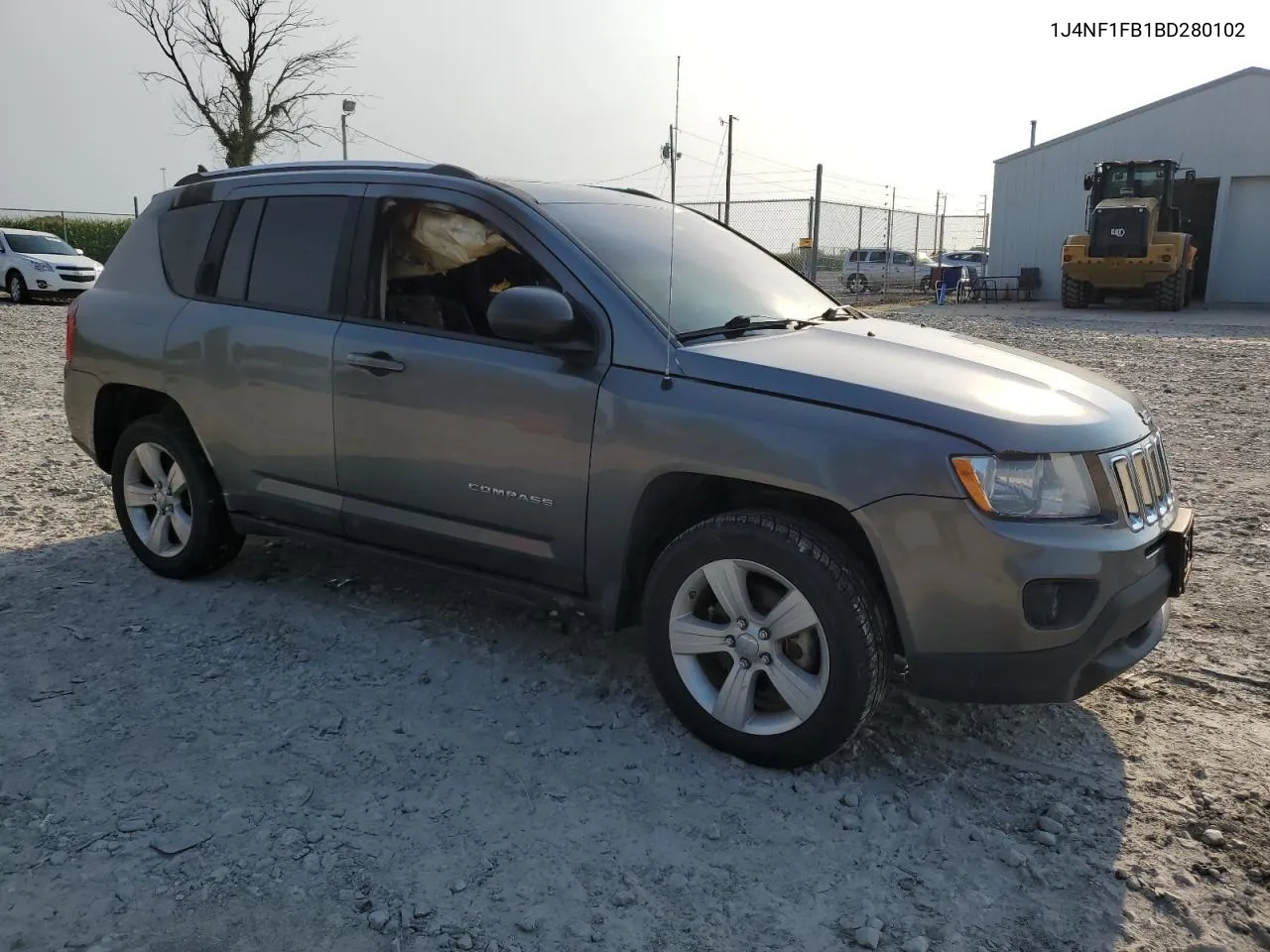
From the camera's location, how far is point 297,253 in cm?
418

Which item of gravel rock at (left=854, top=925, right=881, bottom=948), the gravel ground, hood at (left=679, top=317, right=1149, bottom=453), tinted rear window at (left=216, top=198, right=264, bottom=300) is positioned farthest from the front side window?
gravel rock at (left=854, top=925, right=881, bottom=948)

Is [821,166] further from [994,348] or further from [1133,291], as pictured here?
[994,348]

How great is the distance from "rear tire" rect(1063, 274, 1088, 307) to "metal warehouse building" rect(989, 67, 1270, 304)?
422 cm

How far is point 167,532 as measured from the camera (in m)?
4.70

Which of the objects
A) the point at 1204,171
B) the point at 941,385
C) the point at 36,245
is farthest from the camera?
the point at 1204,171

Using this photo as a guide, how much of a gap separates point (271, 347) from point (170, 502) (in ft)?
3.52

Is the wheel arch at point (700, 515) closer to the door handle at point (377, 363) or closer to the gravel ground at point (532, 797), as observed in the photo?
the gravel ground at point (532, 797)

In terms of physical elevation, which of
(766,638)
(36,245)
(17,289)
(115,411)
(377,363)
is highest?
(36,245)

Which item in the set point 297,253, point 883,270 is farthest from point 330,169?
point 883,270

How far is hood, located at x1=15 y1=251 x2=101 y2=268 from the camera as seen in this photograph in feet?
67.1

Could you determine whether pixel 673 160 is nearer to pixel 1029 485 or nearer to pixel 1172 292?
pixel 1029 485

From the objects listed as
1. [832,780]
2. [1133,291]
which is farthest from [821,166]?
[832,780]

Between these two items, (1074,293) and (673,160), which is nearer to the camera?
(673,160)

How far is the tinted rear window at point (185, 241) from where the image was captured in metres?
4.51
